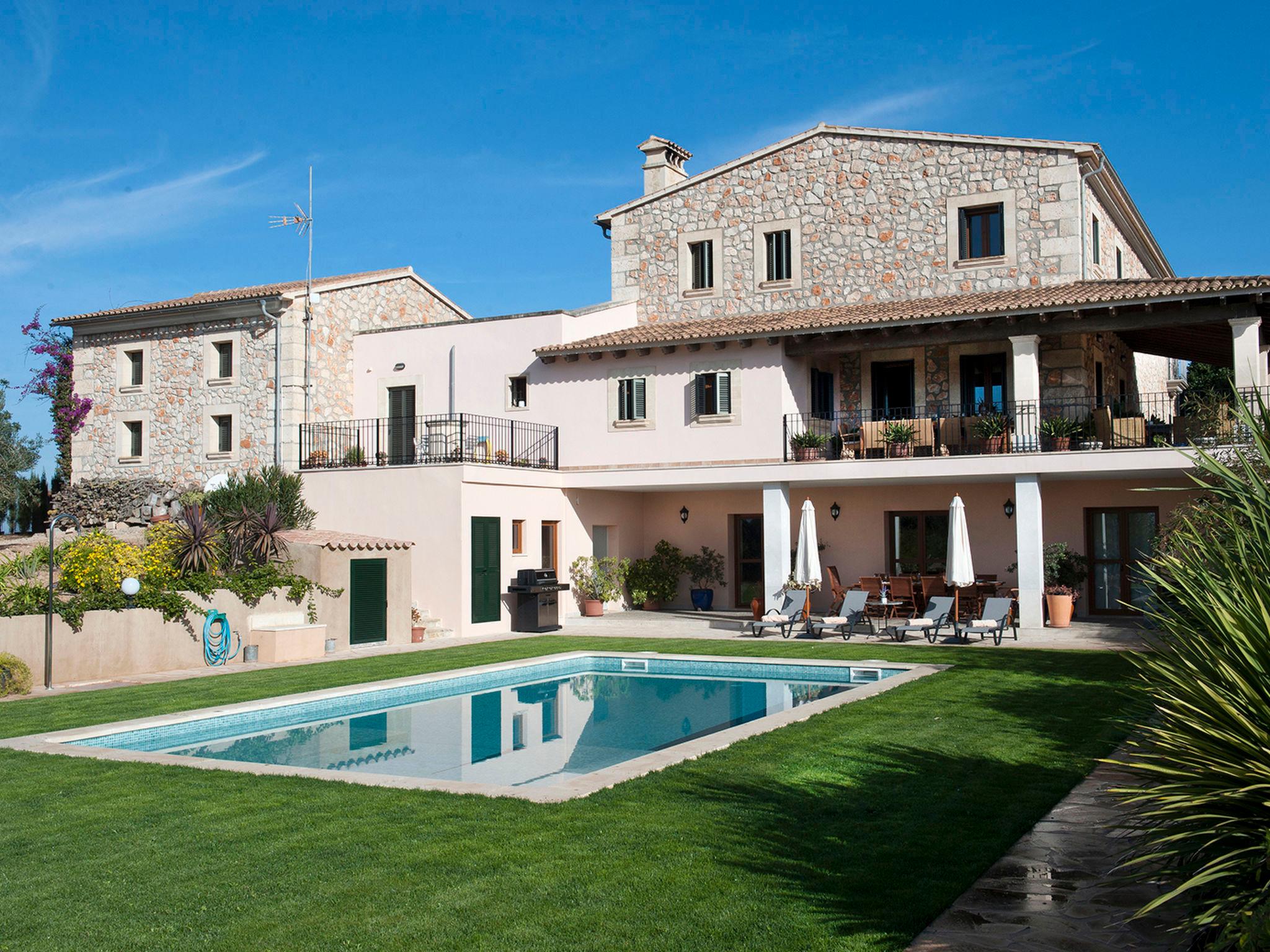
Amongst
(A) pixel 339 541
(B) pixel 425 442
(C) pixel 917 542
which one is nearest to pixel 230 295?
(B) pixel 425 442

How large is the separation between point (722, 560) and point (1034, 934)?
21.0 metres

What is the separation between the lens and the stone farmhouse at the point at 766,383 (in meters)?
20.6

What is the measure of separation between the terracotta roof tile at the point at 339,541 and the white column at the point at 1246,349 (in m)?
14.9

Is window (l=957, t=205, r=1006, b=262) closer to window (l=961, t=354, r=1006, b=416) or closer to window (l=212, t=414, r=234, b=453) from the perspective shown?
window (l=961, t=354, r=1006, b=416)

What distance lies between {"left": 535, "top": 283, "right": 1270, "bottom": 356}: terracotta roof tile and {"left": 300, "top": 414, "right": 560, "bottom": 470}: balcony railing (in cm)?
201

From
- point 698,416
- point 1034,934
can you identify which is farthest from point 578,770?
point 698,416

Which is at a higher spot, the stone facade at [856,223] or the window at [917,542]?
the stone facade at [856,223]

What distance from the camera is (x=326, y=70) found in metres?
20.8

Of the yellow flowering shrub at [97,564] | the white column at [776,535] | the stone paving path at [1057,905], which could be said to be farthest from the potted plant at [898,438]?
the stone paving path at [1057,905]

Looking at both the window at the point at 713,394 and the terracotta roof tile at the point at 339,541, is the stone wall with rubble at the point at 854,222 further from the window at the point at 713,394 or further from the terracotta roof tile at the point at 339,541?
the terracotta roof tile at the point at 339,541

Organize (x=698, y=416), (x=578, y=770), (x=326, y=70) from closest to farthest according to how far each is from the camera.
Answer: (x=578, y=770) < (x=326, y=70) < (x=698, y=416)

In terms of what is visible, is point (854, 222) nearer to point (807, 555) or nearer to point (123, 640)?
point (807, 555)

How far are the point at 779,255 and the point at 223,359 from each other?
13.2m

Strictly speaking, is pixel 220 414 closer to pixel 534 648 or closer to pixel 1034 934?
pixel 534 648
